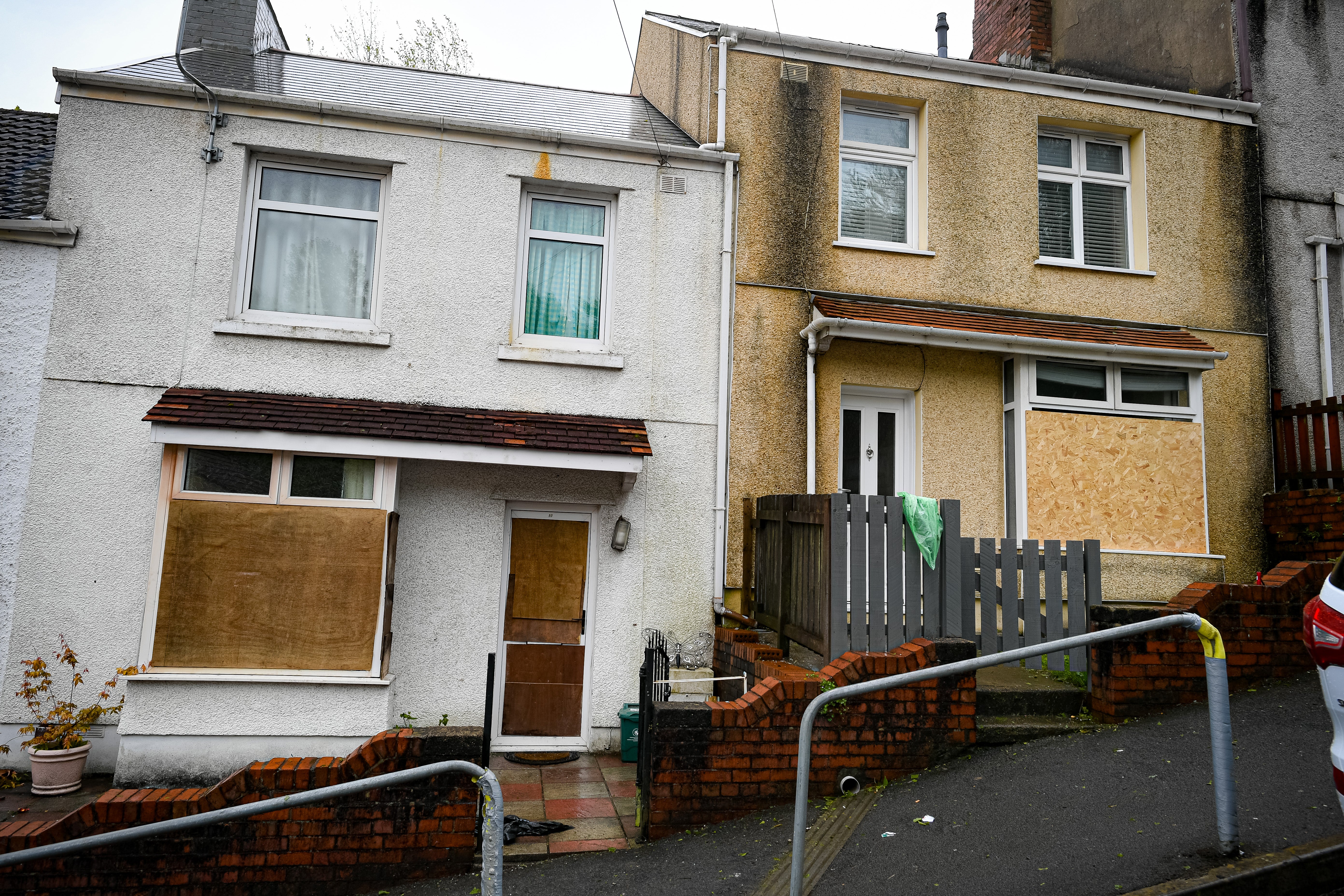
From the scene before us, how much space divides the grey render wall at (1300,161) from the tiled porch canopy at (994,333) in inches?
60.9

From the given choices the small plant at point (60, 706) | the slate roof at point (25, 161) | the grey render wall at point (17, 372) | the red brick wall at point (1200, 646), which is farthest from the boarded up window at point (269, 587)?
the red brick wall at point (1200, 646)

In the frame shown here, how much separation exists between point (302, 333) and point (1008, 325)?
6718mm

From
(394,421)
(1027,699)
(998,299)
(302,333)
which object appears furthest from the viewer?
(998,299)

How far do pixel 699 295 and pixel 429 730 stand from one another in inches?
191

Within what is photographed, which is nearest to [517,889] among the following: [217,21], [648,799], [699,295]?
[648,799]

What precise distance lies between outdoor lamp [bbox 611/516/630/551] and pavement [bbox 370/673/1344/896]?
3.07 metres

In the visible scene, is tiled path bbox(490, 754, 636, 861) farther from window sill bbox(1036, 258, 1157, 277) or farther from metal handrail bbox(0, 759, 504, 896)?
window sill bbox(1036, 258, 1157, 277)

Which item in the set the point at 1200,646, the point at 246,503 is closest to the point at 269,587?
the point at 246,503

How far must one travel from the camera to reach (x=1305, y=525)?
8078mm

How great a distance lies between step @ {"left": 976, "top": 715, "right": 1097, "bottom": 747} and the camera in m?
5.44

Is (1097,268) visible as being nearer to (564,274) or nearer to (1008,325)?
(1008,325)

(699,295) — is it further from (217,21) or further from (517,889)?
(217,21)

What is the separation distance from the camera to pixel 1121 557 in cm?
805

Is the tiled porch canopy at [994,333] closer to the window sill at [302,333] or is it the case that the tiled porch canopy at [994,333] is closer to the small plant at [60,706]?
the window sill at [302,333]
